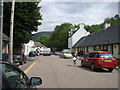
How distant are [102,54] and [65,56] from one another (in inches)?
816

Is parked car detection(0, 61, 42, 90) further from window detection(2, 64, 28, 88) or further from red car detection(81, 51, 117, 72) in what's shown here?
red car detection(81, 51, 117, 72)

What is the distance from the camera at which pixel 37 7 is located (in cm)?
2467

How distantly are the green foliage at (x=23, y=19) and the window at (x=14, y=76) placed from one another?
20482 mm

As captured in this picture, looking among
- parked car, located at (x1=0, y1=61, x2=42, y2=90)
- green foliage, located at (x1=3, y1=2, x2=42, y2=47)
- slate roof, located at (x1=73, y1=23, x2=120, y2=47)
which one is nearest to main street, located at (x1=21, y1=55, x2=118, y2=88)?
parked car, located at (x1=0, y1=61, x2=42, y2=90)

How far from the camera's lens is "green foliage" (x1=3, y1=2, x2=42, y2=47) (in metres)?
23.0

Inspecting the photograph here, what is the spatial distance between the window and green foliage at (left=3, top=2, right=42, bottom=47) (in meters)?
20.5

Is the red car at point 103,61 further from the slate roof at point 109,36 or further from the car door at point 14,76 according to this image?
the slate roof at point 109,36

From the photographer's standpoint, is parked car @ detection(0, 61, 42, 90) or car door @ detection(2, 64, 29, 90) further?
car door @ detection(2, 64, 29, 90)

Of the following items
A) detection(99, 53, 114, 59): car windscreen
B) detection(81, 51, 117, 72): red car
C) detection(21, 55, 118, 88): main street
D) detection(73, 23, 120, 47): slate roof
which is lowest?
detection(21, 55, 118, 88): main street

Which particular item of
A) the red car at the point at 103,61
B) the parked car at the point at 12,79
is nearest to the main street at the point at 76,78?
the red car at the point at 103,61

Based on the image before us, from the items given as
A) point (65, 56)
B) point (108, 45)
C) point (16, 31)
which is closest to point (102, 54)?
point (16, 31)

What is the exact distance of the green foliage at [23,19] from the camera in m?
23.0

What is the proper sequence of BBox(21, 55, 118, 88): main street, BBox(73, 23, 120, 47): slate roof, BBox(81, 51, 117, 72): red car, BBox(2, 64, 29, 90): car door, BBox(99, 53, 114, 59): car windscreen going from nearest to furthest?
BBox(2, 64, 29, 90): car door
BBox(21, 55, 118, 88): main street
BBox(81, 51, 117, 72): red car
BBox(99, 53, 114, 59): car windscreen
BBox(73, 23, 120, 47): slate roof

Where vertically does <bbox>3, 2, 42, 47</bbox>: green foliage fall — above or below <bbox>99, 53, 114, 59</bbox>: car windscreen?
above
